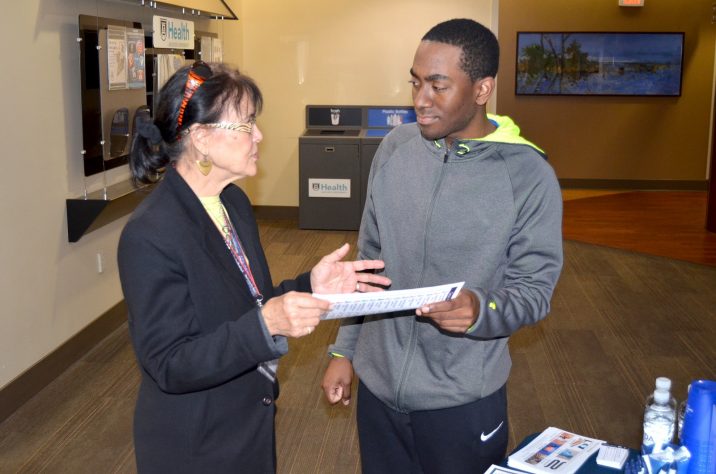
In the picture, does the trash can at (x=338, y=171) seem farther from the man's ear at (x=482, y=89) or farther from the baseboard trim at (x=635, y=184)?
the man's ear at (x=482, y=89)

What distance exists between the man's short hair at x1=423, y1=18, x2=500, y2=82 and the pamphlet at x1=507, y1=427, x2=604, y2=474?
103 centimetres

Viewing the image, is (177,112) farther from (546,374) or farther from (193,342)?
(546,374)

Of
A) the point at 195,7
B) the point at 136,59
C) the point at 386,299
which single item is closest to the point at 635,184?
the point at 195,7

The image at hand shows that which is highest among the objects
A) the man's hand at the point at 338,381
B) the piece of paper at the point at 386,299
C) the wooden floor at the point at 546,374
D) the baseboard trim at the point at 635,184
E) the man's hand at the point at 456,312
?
the piece of paper at the point at 386,299

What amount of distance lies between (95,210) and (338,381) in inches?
126

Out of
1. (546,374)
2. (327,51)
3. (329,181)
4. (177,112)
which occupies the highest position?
(327,51)

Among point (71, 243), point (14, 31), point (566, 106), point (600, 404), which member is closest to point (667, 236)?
point (566, 106)

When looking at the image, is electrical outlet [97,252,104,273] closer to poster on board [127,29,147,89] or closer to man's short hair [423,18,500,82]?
poster on board [127,29,147,89]

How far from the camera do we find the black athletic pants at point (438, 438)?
89.2 inches

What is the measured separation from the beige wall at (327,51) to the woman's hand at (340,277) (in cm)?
720

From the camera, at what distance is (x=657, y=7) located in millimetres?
11969

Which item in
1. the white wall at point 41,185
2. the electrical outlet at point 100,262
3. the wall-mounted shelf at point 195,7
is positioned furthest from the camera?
the wall-mounted shelf at point 195,7

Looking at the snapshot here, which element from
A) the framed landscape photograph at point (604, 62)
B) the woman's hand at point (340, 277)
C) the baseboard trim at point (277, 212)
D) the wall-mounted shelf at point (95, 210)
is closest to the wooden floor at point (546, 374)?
the wall-mounted shelf at point (95, 210)

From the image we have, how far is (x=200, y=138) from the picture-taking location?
2113 millimetres
